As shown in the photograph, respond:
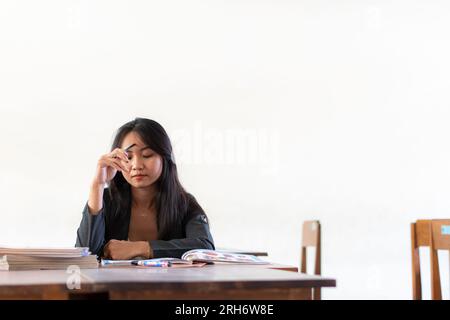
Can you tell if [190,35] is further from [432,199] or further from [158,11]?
[432,199]

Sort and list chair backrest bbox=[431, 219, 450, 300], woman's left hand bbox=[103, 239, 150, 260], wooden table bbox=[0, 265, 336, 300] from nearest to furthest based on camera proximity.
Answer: wooden table bbox=[0, 265, 336, 300]
woman's left hand bbox=[103, 239, 150, 260]
chair backrest bbox=[431, 219, 450, 300]

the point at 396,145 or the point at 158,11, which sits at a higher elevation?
the point at 158,11

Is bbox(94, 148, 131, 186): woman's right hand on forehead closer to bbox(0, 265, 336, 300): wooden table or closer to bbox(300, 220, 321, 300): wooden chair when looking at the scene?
bbox(0, 265, 336, 300): wooden table

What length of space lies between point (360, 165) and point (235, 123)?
0.89 m

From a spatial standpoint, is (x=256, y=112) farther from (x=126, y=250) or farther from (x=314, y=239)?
(x=126, y=250)

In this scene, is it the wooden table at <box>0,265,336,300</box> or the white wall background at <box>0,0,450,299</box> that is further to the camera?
the white wall background at <box>0,0,450,299</box>

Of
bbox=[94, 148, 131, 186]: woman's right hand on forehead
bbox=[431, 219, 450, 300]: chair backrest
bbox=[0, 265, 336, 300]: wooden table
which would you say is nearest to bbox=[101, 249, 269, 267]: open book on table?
bbox=[94, 148, 131, 186]: woman's right hand on forehead

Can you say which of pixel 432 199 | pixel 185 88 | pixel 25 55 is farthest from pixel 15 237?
pixel 432 199

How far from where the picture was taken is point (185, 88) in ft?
12.6

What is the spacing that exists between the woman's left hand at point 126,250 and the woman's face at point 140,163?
25 centimetres

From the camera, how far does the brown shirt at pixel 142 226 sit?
1.88 metres

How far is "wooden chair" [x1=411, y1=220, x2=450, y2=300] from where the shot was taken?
2078 mm

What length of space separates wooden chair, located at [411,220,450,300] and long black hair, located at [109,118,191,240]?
2.75ft
